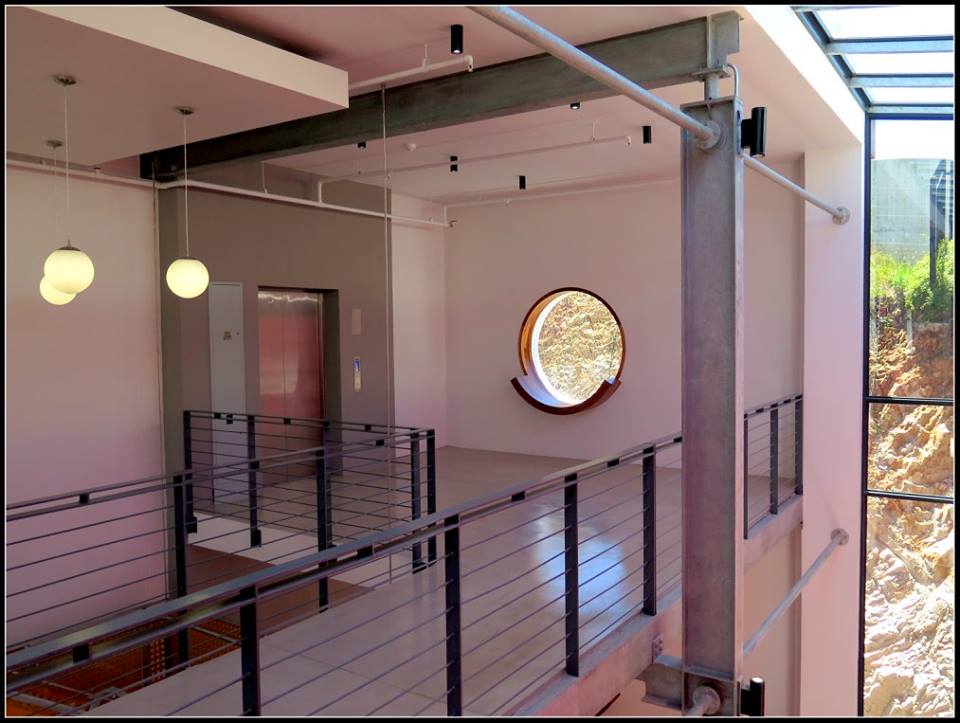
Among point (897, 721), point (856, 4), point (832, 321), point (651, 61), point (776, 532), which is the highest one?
point (856, 4)

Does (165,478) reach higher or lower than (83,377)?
lower

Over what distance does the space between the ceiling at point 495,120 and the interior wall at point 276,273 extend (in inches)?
19.4

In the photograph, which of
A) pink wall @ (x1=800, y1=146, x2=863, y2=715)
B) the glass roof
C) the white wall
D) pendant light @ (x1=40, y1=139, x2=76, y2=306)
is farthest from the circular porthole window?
pendant light @ (x1=40, y1=139, x2=76, y2=306)

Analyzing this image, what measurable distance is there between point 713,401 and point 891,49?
249 cm

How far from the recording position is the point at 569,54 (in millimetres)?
1844

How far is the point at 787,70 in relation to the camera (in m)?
3.69

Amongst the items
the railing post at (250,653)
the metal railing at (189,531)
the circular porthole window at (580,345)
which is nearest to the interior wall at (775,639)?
the metal railing at (189,531)

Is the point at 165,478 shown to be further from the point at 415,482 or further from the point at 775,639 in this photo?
the point at 775,639

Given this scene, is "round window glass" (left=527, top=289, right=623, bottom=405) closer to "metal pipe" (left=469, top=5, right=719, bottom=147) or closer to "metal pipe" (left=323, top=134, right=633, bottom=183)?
"metal pipe" (left=323, top=134, right=633, bottom=183)

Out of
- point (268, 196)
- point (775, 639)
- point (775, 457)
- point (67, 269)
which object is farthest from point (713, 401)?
point (268, 196)

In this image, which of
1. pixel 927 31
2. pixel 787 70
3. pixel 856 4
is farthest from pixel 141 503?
pixel 927 31

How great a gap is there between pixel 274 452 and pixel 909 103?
5147mm

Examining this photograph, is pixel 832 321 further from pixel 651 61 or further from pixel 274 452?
pixel 274 452

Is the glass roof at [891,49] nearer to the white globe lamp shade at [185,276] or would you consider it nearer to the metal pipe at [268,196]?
the metal pipe at [268,196]
